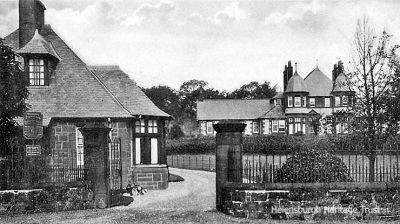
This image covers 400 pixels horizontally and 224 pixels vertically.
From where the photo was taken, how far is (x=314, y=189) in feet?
41.5

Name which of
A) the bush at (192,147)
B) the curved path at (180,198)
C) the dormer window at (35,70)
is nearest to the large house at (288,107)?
the bush at (192,147)

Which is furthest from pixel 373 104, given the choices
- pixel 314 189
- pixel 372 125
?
pixel 314 189

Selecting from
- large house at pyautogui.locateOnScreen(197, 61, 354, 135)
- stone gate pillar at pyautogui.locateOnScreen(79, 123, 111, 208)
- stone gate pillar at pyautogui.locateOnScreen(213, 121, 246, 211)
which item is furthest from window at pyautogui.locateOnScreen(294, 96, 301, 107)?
stone gate pillar at pyautogui.locateOnScreen(79, 123, 111, 208)

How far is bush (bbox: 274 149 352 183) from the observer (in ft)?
43.7

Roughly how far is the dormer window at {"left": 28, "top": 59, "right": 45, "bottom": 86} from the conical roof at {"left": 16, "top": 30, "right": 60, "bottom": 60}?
1.58 feet

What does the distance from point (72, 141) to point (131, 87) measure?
4.68 meters

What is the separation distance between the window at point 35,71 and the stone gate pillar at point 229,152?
10854 millimetres

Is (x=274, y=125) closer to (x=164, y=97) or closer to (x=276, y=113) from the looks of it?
(x=276, y=113)

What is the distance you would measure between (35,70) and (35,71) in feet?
0.15

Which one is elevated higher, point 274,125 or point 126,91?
point 126,91

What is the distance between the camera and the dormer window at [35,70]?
69.2ft

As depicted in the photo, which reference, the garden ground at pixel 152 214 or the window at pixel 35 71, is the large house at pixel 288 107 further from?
the garden ground at pixel 152 214

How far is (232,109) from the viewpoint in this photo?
65188 mm

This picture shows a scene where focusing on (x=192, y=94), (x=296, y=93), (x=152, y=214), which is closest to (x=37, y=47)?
(x=152, y=214)
